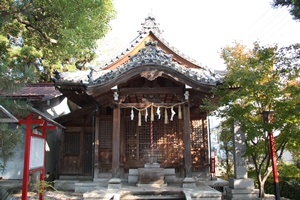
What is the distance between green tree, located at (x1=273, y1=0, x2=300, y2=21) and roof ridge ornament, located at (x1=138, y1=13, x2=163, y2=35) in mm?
8069

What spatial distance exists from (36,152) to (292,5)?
899cm

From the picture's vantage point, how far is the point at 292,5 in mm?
7320

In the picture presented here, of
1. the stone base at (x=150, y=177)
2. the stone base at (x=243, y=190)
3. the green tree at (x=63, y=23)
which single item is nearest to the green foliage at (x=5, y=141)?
the stone base at (x=150, y=177)

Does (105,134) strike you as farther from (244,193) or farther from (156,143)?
(244,193)

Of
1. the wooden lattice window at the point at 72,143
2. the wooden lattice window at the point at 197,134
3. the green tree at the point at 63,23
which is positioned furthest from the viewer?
the wooden lattice window at the point at 72,143

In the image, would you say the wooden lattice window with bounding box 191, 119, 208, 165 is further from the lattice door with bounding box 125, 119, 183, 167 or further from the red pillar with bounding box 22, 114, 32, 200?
the red pillar with bounding box 22, 114, 32, 200

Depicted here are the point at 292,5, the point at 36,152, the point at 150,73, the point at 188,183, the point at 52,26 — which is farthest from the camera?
the point at 52,26

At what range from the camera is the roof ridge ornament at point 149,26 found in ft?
48.4

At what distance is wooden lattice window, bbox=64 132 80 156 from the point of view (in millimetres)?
13919

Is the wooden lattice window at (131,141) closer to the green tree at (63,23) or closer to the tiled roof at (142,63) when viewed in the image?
the tiled roof at (142,63)

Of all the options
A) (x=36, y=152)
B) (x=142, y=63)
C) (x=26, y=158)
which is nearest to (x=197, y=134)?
(x=142, y=63)

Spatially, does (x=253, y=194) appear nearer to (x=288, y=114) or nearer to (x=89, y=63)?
(x=288, y=114)

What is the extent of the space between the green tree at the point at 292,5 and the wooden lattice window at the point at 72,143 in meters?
11.1

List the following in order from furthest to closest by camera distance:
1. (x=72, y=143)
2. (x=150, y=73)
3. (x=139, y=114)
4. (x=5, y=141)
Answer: (x=72, y=143) < (x=139, y=114) < (x=150, y=73) < (x=5, y=141)
